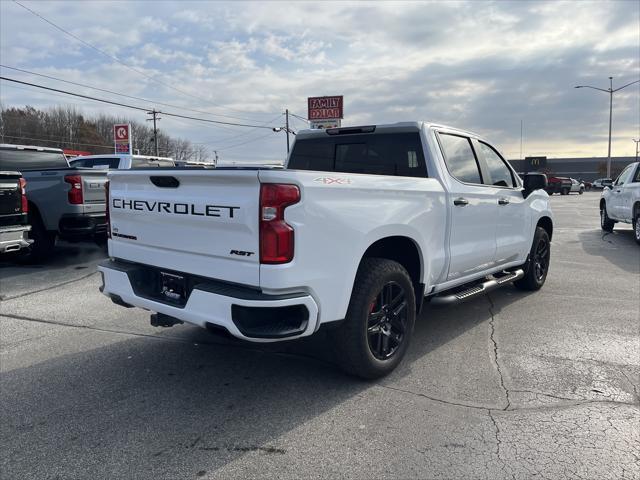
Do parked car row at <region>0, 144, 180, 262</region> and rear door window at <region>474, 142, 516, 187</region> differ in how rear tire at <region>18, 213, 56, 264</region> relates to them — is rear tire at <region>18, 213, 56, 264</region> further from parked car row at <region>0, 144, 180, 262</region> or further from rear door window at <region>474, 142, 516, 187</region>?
rear door window at <region>474, 142, 516, 187</region>

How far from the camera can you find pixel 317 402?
3.52m

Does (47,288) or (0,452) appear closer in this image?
(0,452)

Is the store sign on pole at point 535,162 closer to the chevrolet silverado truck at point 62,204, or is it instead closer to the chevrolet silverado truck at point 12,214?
the chevrolet silverado truck at point 62,204

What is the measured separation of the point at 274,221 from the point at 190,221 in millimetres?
736

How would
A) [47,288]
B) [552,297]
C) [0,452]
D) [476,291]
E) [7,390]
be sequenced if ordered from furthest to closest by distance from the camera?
[47,288] → [552,297] → [476,291] → [7,390] → [0,452]

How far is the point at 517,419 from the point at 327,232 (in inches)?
68.7

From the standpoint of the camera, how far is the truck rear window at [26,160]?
9039mm

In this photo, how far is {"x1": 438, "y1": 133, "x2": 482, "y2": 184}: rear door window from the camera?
4788 mm

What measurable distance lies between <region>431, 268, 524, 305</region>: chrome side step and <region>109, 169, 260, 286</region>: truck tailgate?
2.14 meters

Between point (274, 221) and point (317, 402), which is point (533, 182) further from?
point (274, 221)

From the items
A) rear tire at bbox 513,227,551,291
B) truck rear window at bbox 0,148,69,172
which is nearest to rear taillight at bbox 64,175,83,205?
truck rear window at bbox 0,148,69,172

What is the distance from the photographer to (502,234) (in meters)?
5.55

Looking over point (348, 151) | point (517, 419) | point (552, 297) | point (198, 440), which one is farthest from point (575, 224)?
point (198, 440)

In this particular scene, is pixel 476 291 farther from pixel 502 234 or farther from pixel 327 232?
pixel 327 232
